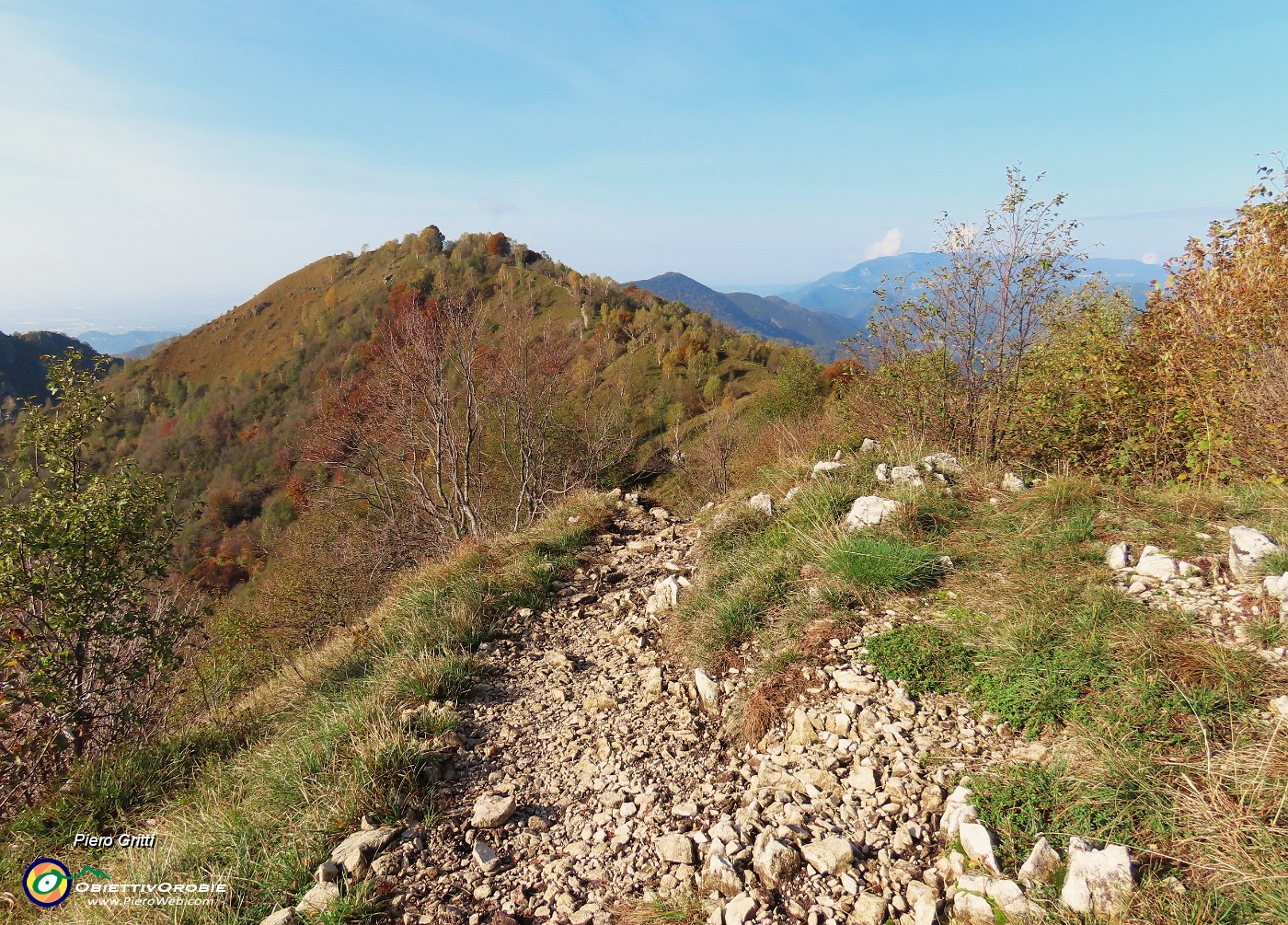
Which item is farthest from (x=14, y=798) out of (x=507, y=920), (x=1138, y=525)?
(x=1138, y=525)

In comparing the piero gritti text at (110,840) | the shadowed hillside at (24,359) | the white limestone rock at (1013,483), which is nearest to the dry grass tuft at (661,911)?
the piero gritti text at (110,840)

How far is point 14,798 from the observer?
4.58 meters

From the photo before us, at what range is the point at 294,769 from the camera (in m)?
3.73

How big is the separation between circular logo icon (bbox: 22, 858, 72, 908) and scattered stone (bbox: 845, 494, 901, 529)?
6116 mm

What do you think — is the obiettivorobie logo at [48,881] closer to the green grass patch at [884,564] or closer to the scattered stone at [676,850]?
the scattered stone at [676,850]

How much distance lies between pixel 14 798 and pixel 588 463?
2009cm

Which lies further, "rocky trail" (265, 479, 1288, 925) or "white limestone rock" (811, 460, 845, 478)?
"white limestone rock" (811, 460, 845, 478)

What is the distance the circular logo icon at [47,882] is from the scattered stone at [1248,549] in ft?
24.3

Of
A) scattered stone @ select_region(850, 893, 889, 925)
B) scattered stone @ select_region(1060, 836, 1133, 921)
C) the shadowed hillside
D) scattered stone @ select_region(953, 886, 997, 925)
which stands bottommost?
scattered stone @ select_region(850, 893, 889, 925)

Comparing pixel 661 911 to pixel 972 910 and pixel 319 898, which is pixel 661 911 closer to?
pixel 972 910

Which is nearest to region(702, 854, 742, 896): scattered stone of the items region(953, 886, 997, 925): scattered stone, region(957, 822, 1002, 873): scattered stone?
region(953, 886, 997, 925): scattered stone

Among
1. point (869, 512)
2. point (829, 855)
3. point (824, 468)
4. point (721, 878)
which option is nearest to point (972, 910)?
point (829, 855)

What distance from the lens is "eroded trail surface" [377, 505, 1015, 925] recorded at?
8.59ft

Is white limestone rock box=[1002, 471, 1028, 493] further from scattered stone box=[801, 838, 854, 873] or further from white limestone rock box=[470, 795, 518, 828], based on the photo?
white limestone rock box=[470, 795, 518, 828]
